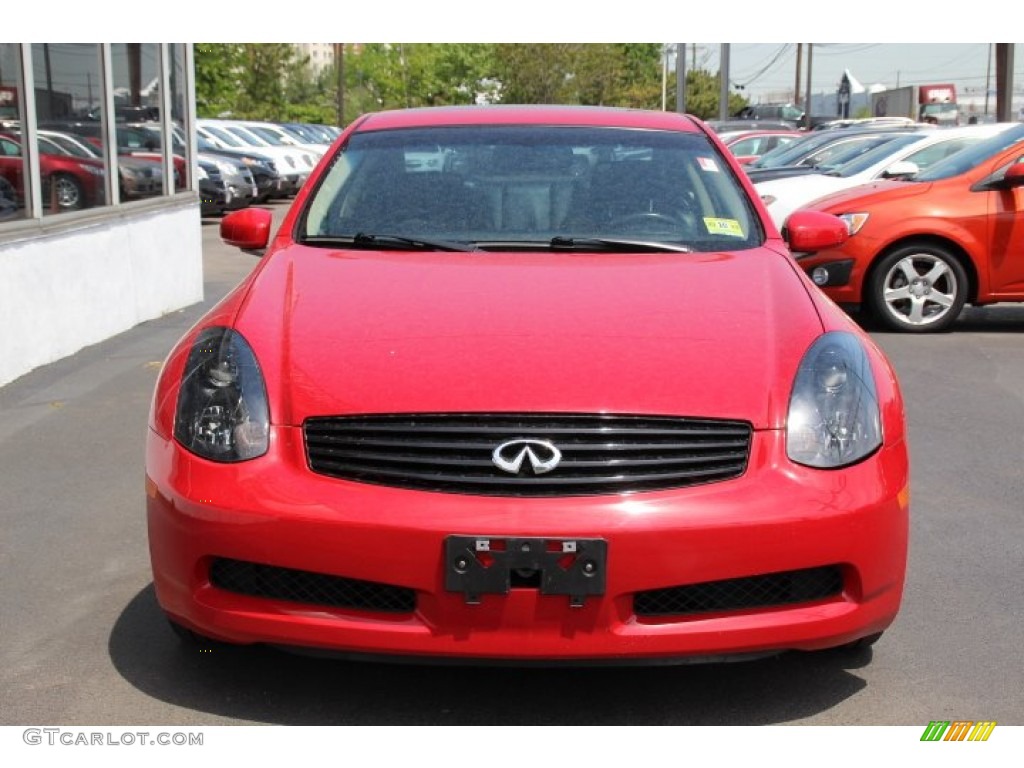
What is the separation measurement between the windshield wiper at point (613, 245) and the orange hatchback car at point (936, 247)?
20.2 feet

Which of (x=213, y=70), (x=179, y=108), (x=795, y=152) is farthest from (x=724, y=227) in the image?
(x=213, y=70)

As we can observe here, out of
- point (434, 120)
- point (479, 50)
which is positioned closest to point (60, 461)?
point (434, 120)

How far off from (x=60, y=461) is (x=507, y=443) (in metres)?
3.70

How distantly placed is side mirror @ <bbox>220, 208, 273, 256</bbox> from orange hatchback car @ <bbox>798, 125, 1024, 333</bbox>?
20.0 feet

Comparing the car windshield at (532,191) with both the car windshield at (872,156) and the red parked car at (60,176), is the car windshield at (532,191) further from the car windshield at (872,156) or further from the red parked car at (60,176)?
the car windshield at (872,156)

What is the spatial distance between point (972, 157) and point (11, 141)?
672 centimetres

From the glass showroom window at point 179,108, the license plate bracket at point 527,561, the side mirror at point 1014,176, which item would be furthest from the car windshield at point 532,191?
the glass showroom window at point 179,108

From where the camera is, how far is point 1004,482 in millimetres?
6188

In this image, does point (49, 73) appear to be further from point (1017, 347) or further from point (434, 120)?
point (1017, 347)

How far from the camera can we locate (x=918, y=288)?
419 inches

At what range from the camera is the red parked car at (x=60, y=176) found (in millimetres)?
8959

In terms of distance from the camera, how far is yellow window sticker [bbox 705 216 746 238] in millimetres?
4750

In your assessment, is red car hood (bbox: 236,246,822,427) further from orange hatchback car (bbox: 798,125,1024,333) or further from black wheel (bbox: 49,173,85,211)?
orange hatchback car (bbox: 798,125,1024,333)
